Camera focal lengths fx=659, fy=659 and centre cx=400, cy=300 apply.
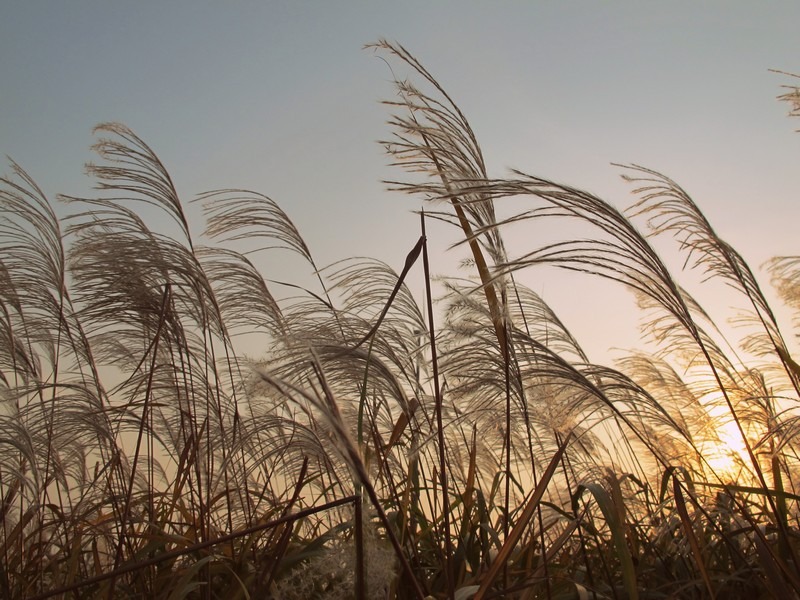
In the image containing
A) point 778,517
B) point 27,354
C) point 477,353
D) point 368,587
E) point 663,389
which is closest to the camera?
point 368,587

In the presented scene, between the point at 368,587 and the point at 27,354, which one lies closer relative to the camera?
the point at 368,587

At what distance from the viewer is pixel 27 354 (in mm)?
3939

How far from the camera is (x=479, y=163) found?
87.0 inches

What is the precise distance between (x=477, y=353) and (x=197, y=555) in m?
1.26

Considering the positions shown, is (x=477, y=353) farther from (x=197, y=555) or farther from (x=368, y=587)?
(x=197, y=555)

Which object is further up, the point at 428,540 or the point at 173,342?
the point at 173,342

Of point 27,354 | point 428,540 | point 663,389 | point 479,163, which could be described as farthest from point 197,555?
point 663,389

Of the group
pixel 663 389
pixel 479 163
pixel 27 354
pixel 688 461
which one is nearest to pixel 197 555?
pixel 479 163

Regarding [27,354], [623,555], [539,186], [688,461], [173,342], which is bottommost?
[623,555]

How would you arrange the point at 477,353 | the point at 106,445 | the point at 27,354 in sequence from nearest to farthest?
the point at 477,353
the point at 106,445
the point at 27,354

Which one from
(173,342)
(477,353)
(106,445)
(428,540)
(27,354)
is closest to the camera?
(477,353)

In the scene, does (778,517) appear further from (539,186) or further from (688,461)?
(688,461)

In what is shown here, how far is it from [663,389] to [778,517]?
2717 mm

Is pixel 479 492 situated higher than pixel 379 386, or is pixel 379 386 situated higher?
pixel 379 386
